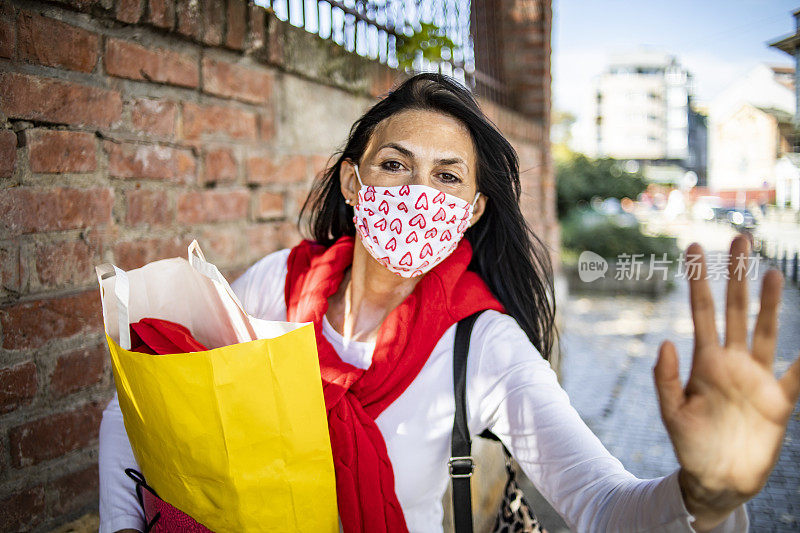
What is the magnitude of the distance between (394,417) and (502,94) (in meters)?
4.44

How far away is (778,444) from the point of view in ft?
2.62

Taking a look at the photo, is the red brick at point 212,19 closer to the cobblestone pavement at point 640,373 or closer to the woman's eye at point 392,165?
the woman's eye at point 392,165

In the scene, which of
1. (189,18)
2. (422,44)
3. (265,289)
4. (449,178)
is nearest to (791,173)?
(422,44)

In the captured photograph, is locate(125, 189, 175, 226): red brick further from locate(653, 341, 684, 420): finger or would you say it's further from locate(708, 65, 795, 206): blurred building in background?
locate(708, 65, 795, 206): blurred building in background

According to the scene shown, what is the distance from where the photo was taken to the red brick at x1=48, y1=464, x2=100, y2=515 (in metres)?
1.53

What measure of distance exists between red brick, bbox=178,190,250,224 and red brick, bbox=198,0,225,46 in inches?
19.6

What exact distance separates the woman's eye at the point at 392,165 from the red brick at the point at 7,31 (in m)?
0.92

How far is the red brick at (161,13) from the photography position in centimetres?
168

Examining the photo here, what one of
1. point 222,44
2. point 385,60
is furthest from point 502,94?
point 222,44

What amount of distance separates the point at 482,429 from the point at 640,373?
3.93m

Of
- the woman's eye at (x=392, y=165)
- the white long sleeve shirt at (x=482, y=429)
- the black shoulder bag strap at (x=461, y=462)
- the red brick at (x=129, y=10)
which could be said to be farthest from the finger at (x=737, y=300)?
the red brick at (x=129, y=10)

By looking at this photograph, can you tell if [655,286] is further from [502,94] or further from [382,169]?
[382,169]

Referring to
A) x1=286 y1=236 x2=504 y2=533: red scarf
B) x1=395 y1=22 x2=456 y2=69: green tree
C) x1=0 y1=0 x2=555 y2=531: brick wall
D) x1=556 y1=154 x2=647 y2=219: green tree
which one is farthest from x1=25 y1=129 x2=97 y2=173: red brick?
x1=556 y1=154 x2=647 y2=219: green tree

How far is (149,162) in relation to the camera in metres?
1.75
